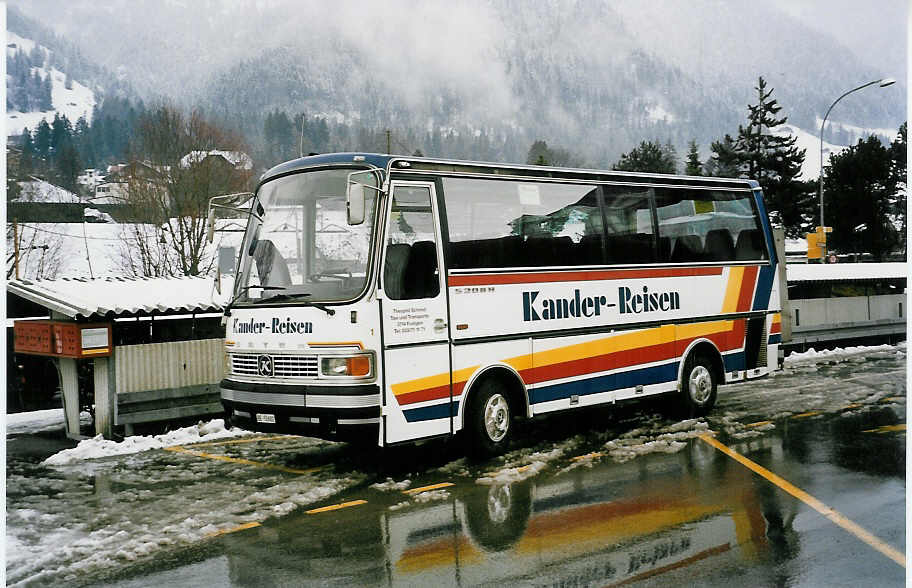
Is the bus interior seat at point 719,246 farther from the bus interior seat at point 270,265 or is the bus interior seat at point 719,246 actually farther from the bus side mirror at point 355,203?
the bus interior seat at point 270,265

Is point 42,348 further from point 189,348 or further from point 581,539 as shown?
point 581,539

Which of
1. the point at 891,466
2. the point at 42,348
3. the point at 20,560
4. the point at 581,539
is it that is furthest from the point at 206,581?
the point at 42,348

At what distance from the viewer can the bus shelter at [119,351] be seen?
41.2 ft

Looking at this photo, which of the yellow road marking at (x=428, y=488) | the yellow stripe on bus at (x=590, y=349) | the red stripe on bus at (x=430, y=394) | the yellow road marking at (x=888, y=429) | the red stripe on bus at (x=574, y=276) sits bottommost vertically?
the yellow road marking at (x=888, y=429)

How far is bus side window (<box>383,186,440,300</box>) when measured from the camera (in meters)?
9.61

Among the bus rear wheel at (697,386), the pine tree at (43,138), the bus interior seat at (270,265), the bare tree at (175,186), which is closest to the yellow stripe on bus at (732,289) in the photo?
the bus rear wheel at (697,386)

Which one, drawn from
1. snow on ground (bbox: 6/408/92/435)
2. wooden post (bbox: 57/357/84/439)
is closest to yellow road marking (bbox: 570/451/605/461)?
wooden post (bbox: 57/357/84/439)

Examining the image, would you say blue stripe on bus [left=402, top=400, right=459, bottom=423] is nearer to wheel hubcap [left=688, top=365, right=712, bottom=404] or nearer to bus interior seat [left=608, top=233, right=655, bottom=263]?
bus interior seat [left=608, top=233, right=655, bottom=263]

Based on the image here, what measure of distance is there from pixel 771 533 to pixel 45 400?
43.2 feet

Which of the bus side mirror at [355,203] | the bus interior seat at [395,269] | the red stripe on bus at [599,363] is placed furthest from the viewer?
the red stripe on bus at [599,363]

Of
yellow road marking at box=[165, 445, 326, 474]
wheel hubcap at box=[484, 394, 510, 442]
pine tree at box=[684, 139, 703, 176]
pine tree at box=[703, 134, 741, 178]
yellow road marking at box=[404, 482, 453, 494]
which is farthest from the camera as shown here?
pine tree at box=[684, 139, 703, 176]

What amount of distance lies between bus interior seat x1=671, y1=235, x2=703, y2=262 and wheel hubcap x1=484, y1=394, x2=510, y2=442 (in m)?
3.88

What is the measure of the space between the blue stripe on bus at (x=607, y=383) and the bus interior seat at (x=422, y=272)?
6.63 feet

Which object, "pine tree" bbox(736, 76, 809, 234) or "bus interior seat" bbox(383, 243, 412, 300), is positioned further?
"pine tree" bbox(736, 76, 809, 234)
